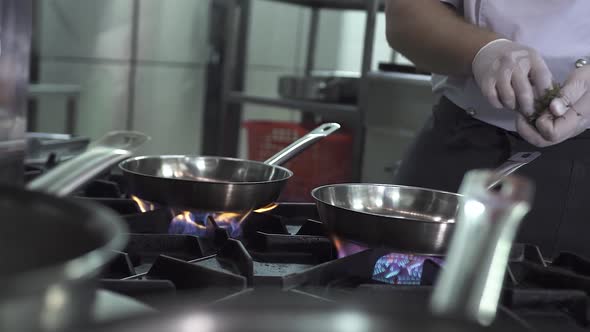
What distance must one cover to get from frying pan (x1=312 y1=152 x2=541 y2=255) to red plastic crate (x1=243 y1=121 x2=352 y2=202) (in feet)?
4.46

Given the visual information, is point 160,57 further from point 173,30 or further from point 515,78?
point 515,78

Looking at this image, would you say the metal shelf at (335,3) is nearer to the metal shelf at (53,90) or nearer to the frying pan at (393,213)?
the metal shelf at (53,90)

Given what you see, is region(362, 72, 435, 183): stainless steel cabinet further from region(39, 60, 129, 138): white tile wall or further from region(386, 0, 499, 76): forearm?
region(39, 60, 129, 138): white tile wall

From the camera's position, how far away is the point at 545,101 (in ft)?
2.80

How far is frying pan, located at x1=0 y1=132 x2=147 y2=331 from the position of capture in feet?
0.90

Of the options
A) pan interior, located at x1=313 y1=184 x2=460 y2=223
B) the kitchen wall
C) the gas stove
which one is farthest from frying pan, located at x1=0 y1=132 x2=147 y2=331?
the kitchen wall

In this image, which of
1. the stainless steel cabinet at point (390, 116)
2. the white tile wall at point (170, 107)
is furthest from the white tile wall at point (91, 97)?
the stainless steel cabinet at point (390, 116)

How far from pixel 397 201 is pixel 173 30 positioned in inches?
115

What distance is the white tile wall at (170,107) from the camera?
3.48 meters

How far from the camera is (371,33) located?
2391 mm

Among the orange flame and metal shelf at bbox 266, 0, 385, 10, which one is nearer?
the orange flame

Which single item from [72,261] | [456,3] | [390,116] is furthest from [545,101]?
[390,116]

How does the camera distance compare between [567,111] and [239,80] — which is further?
[239,80]

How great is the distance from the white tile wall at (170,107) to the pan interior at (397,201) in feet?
9.01
